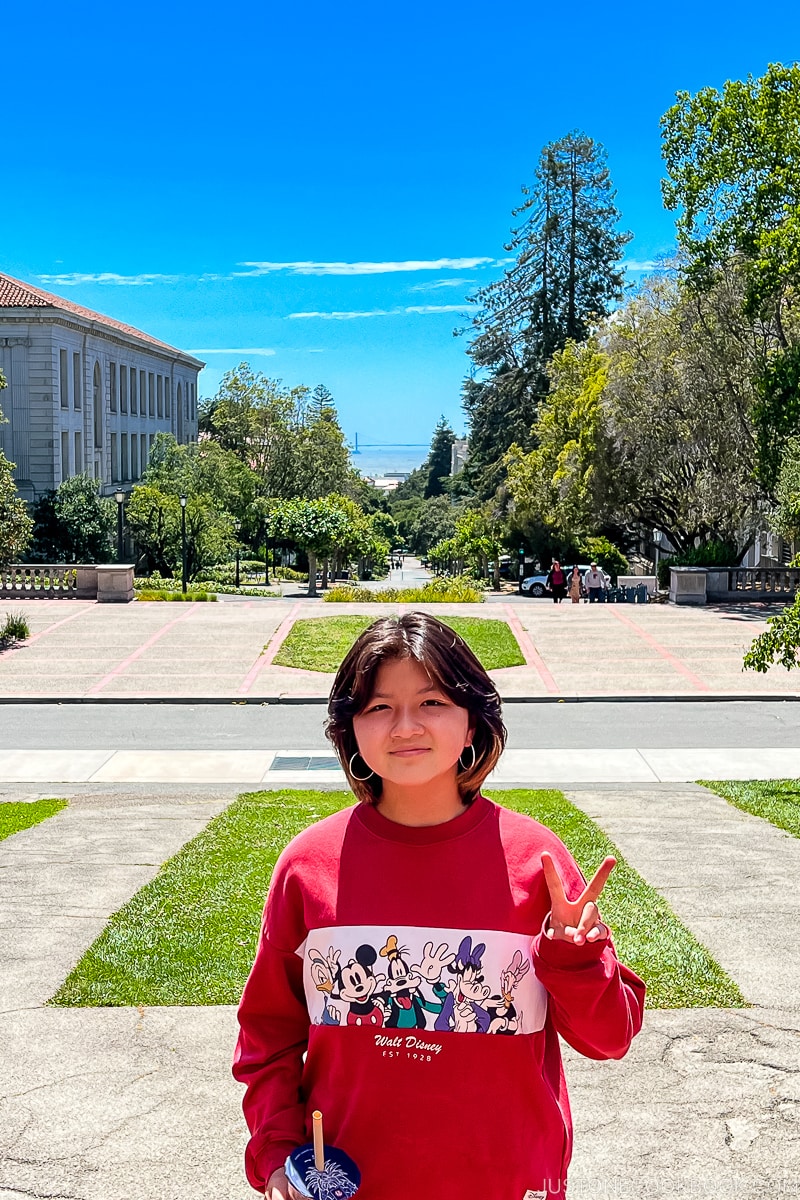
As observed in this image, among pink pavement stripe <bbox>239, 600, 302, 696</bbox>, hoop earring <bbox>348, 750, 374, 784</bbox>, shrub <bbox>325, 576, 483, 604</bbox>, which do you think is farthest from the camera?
shrub <bbox>325, 576, 483, 604</bbox>

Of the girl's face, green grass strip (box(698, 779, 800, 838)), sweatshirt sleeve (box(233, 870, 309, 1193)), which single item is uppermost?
the girl's face

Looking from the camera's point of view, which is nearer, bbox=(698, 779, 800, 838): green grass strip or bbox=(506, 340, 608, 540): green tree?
bbox=(698, 779, 800, 838): green grass strip

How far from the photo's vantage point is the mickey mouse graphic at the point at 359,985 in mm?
2598

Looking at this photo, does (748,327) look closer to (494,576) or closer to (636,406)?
(636,406)

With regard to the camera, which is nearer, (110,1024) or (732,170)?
(110,1024)

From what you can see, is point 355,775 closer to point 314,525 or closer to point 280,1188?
point 280,1188

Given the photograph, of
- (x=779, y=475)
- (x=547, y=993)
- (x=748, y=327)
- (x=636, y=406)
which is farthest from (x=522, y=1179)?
(x=636, y=406)

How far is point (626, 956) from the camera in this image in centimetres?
653

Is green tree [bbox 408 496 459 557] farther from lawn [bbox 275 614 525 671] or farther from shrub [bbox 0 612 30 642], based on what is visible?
shrub [bbox 0 612 30 642]

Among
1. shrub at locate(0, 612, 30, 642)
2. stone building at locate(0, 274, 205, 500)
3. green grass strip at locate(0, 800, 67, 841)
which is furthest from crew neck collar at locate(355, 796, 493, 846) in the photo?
stone building at locate(0, 274, 205, 500)

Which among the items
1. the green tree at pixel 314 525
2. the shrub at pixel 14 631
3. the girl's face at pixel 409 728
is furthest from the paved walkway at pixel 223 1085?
the green tree at pixel 314 525

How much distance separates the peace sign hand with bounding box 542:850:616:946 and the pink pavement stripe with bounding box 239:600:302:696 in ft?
63.8

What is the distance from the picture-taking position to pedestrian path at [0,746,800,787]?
15102 mm

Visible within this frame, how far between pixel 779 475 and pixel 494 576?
30.4 m
